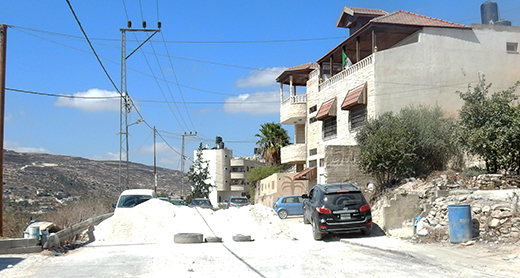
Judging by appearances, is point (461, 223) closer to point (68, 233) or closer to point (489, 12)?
point (68, 233)

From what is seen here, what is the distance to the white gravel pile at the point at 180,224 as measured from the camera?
17.5 m

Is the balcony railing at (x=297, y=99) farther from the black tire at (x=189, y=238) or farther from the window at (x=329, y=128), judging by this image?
the black tire at (x=189, y=238)

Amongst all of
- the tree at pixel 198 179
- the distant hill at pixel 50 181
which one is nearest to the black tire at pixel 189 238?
the distant hill at pixel 50 181

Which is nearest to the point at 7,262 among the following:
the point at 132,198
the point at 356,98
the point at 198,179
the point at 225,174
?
the point at 132,198

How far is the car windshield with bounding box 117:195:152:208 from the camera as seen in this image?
2272 cm

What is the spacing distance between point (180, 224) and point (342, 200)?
6605 millimetres

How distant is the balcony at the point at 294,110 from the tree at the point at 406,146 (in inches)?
718

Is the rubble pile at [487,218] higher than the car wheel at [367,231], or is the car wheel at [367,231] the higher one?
the rubble pile at [487,218]

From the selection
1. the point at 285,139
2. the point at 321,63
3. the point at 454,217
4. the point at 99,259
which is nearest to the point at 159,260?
the point at 99,259

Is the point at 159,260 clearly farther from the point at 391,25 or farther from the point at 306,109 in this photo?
the point at 306,109

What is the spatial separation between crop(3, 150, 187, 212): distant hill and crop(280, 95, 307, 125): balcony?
54.0 ft

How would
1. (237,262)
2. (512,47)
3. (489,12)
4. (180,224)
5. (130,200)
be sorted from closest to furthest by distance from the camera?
(237,262) → (180,224) → (130,200) → (512,47) → (489,12)

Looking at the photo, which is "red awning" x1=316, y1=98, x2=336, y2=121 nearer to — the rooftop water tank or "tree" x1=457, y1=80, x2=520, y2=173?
the rooftop water tank

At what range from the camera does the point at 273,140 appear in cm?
5672
